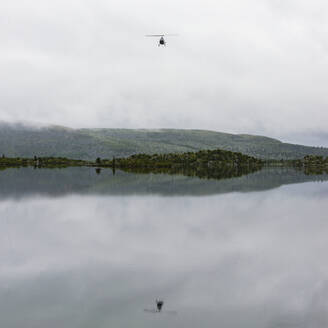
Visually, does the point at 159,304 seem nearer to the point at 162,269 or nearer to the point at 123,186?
the point at 162,269

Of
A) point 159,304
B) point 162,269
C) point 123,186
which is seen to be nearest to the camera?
point 159,304

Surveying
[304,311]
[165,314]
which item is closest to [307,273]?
[304,311]

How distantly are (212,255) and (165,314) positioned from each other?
10130 millimetres

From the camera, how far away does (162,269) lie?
22.3m

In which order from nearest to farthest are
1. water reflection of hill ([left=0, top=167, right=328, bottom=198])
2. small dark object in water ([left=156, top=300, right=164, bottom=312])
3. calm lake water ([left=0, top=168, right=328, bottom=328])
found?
calm lake water ([left=0, top=168, right=328, bottom=328]) < small dark object in water ([left=156, top=300, right=164, bottom=312]) < water reflection of hill ([left=0, top=167, right=328, bottom=198])

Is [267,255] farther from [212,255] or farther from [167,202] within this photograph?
[167,202]

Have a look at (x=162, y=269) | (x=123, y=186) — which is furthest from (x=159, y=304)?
(x=123, y=186)

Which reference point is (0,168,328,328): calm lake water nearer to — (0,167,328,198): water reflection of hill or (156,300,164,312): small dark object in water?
(156,300,164,312): small dark object in water

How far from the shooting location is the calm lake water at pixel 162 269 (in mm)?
15930

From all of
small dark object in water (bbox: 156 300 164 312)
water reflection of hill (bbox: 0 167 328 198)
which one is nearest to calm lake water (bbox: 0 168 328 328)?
small dark object in water (bbox: 156 300 164 312)

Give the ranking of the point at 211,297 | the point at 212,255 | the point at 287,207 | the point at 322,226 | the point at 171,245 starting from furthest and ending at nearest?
the point at 287,207
the point at 322,226
the point at 171,245
the point at 212,255
the point at 211,297

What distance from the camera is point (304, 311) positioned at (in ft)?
54.0

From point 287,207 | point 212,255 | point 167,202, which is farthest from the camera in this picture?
point 167,202

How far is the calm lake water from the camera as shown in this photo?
52.3 ft
